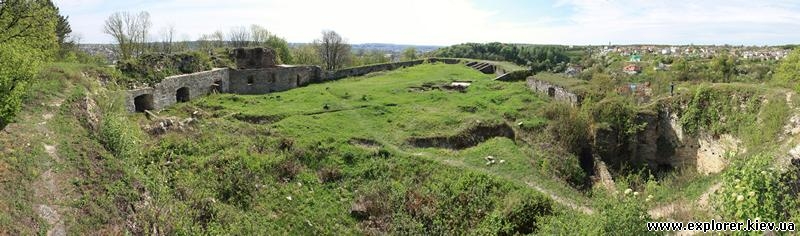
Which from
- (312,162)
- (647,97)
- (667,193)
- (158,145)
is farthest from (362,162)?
(647,97)

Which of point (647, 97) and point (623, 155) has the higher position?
point (647, 97)

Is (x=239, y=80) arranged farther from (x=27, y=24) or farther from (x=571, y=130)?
(x=571, y=130)

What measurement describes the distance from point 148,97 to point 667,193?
64.2ft

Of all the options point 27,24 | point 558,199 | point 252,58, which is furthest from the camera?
point 252,58

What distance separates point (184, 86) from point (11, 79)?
12947 mm

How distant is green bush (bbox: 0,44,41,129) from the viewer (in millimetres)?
10359

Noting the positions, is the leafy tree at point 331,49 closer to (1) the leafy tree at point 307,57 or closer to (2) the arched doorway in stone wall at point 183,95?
(1) the leafy tree at point 307,57

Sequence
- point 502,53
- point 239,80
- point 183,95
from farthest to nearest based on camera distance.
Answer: point 502,53, point 239,80, point 183,95

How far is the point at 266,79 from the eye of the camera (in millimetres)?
28953

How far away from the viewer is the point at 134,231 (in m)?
9.47

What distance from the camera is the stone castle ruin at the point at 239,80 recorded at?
69.9ft

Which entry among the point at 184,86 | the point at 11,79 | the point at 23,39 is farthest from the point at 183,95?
the point at 11,79

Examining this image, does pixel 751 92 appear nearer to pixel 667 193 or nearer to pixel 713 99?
pixel 713 99

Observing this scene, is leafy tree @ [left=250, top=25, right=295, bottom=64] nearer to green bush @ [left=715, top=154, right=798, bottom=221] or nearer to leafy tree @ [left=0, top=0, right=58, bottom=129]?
leafy tree @ [left=0, top=0, right=58, bottom=129]
